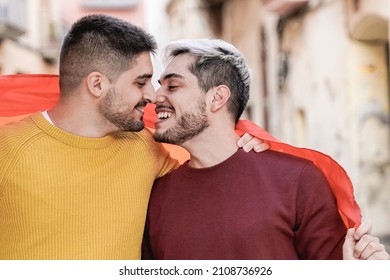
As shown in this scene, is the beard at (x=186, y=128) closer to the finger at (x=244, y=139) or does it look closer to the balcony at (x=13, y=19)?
the finger at (x=244, y=139)

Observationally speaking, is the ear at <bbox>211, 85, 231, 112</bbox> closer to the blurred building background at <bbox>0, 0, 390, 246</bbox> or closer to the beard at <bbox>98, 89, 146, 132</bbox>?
the beard at <bbox>98, 89, 146, 132</bbox>

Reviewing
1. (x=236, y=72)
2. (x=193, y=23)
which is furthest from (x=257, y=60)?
(x=236, y=72)

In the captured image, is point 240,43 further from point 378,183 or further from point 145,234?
point 145,234

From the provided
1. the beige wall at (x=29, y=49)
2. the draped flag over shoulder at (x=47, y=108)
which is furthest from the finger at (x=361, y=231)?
the beige wall at (x=29, y=49)

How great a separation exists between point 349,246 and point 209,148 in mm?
297

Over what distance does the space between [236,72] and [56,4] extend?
2.53 m

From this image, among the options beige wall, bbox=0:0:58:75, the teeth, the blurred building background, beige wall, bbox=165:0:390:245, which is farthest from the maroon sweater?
beige wall, bbox=0:0:58:75

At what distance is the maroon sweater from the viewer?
1.28 metres

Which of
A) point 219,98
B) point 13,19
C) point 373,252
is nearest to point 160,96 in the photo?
point 219,98

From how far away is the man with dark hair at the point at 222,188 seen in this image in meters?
1.28

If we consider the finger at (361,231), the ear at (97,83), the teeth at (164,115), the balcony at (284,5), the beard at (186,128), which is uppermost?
the balcony at (284,5)

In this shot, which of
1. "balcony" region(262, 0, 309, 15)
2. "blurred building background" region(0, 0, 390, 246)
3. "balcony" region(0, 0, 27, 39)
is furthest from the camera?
"balcony" region(0, 0, 27, 39)

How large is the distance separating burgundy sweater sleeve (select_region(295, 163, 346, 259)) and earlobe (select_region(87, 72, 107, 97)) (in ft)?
1.20

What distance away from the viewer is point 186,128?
138cm
